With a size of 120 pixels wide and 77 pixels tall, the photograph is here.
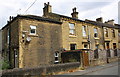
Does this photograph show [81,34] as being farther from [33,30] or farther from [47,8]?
[33,30]

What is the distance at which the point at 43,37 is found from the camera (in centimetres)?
1533

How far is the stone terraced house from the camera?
1373 cm

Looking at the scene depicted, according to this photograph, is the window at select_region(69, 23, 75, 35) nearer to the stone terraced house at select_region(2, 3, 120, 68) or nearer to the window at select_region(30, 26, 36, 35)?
the stone terraced house at select_region(2, 3, 120, 68)

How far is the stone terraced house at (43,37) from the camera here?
541 inches

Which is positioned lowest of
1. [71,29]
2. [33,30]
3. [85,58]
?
[85,58]

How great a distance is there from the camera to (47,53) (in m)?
15.4

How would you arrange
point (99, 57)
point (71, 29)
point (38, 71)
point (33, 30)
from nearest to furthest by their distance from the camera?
point (38, 71), point (33, 30), point (99, 57), point (71, 29)

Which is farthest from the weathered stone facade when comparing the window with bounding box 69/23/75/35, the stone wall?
the stone wall

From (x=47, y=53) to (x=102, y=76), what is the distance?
25.6 ft

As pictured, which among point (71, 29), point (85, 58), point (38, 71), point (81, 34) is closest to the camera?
point (38, 71)

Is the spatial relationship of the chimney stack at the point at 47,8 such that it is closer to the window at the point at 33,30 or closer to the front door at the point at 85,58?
the window at the point at 33,30

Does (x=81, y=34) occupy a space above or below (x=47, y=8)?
below

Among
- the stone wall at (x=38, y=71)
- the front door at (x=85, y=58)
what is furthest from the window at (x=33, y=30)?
the front door at (x=85, y=58)

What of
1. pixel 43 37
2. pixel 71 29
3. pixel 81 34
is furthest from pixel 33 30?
pixel 81 34
